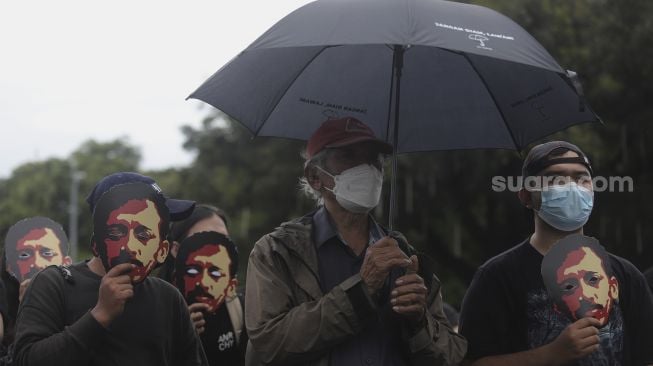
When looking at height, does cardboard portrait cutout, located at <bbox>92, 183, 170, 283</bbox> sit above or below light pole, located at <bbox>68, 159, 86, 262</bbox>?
above

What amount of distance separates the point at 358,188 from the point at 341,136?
0.24 m

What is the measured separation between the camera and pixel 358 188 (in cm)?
387

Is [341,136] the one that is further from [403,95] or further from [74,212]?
[74,212]

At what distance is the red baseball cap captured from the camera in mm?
3920

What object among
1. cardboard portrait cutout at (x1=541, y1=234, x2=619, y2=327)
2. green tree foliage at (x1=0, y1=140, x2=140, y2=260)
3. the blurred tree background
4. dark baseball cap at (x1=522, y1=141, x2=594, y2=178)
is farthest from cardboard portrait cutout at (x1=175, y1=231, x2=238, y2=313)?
green tree foliage at (x1=0, y1=140, x2=140, y2=260)

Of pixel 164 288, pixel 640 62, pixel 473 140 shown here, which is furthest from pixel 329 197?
pixel 640 62

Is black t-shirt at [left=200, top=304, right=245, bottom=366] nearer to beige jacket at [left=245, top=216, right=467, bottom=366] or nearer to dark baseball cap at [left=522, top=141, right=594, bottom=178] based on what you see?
beige jacket at [left=245, top=216, right=467, bottom=366]

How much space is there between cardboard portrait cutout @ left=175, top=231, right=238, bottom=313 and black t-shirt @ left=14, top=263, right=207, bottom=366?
1.00 metres

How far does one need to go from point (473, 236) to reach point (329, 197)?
15.5m

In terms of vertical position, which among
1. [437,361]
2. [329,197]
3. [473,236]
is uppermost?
[329,197]

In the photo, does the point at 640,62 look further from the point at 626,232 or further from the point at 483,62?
the point at 483,62

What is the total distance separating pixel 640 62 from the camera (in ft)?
48.3

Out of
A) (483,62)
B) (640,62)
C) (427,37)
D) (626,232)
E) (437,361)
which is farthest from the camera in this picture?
(626,232)

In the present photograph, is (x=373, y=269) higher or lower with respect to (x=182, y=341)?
higher
